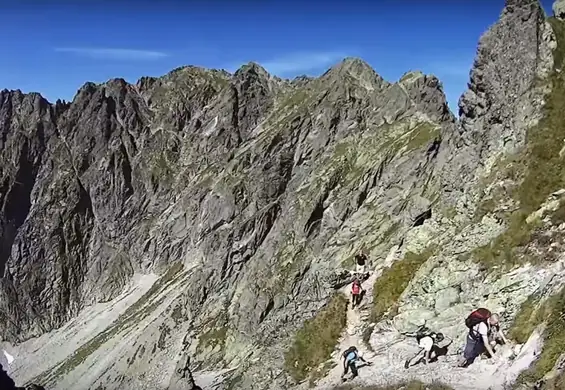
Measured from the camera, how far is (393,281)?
1635 inches

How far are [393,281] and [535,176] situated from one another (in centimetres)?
1120

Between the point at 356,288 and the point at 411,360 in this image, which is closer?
Answer: the point at 411,360

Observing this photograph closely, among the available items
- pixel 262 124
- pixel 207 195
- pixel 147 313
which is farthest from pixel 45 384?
pixel 262 124

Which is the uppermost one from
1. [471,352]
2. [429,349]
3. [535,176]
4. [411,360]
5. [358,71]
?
[358,71]

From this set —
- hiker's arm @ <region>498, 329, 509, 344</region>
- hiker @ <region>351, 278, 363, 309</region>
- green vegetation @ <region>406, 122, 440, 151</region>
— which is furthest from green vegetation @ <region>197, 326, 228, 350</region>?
hiker's arm @ <region>498, 329, 509, 344</region>

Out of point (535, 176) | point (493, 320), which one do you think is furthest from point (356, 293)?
point (493, 320)

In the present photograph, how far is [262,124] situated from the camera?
652ft

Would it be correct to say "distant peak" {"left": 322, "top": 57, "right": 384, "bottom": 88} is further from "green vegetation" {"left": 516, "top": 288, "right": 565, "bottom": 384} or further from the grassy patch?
"green vegetation" {"left": 516, "top": 288, "right": 565, "bottom": 384}

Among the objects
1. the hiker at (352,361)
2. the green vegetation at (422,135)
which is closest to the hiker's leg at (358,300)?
the hiker at (352,361)

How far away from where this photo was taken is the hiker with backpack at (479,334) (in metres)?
26.7

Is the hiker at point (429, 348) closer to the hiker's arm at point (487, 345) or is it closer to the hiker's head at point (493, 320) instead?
the hiker's arm at point (487, 345)

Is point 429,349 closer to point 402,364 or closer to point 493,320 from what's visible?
point 402,364

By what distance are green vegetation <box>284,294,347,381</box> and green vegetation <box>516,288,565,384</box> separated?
650 inches

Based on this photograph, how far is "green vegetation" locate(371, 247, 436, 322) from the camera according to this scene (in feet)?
128
